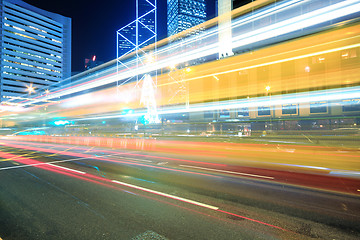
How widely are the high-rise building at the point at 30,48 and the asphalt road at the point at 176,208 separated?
97.9 m

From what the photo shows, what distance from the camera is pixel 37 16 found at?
4449 inches

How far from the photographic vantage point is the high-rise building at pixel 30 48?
96500 mm

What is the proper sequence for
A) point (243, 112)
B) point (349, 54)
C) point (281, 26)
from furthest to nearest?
point (243, 112)
point (281, 26)
point (349, 54)

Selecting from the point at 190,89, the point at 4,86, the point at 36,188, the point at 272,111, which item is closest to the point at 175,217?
the point at 36,188

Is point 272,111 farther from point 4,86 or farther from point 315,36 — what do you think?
point 4,86

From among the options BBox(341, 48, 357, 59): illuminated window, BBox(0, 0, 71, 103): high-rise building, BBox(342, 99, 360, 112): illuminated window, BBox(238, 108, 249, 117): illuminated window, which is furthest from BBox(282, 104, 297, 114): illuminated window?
BBox(0, 0, 71, 103): high-rise building

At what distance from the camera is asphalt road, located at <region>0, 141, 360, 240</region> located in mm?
3225

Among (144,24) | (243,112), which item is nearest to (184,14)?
(144,24)

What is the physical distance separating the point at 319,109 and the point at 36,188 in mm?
14536

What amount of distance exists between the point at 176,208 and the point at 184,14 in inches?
3633

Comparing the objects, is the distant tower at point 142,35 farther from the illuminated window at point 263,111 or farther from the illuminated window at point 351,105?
the illuminated window at point 351,105

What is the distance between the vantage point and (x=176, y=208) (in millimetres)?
4176

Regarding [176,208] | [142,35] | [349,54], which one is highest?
[142,35]

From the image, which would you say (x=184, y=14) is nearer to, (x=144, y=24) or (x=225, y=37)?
(x=144, y=24)
